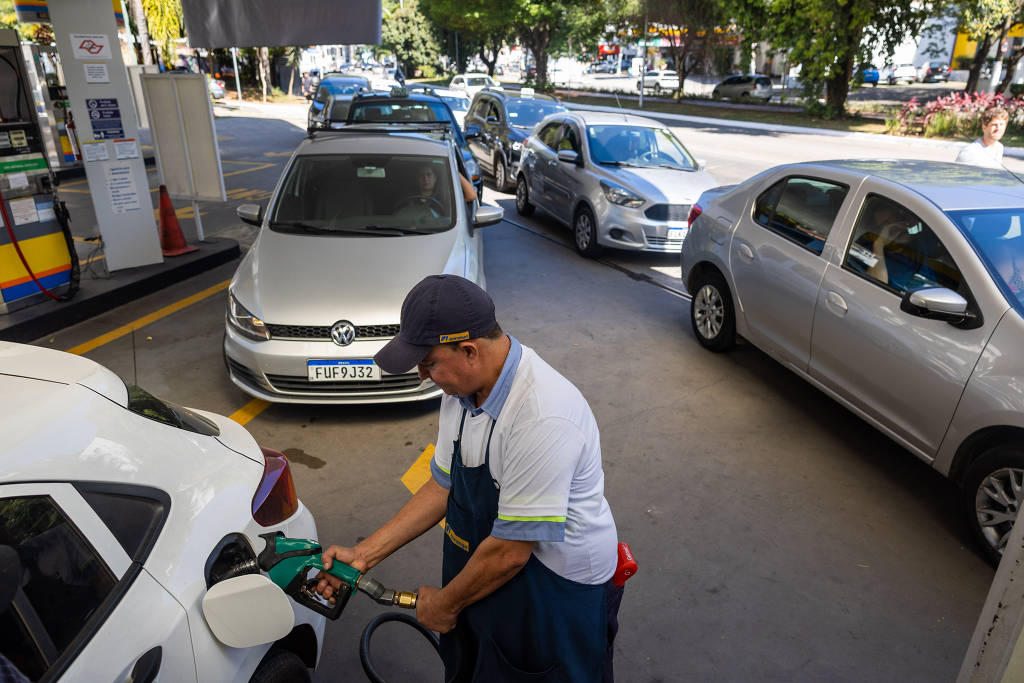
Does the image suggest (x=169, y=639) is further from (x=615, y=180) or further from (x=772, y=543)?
(x=615, y=180)

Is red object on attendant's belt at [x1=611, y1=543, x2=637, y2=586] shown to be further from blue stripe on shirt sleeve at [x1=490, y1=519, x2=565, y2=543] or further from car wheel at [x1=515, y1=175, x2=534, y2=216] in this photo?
car wheel at [x1=515, y1=175, x2=534, y2=216]

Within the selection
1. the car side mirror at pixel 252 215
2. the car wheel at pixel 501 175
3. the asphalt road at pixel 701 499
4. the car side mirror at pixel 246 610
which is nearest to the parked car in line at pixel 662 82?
the car wheel at pixel 501 175

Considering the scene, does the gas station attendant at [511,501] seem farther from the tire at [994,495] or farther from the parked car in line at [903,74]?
the parked car in line at [903,74]

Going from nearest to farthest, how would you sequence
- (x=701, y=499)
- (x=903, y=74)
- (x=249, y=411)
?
1. (x=701, y=499)
2. (x=249, y=411)
3. (x=903, y=74)

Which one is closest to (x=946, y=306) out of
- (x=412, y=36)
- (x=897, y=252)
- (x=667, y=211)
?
(x=897, y=252)

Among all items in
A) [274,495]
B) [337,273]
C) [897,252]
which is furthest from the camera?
[337,273]

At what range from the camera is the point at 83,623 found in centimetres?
159

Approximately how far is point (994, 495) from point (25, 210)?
291 inches

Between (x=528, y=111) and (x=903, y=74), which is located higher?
(x=528, y=111)

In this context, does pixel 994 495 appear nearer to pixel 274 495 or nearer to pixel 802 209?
pixel 802 209

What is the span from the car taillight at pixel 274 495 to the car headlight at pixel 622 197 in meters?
6.61

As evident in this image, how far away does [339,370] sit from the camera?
4.42m

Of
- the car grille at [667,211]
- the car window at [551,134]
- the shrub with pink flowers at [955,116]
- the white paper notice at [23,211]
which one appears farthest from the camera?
the shrub with pink flowers at [955,116]

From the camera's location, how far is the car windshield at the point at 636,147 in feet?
30.0
